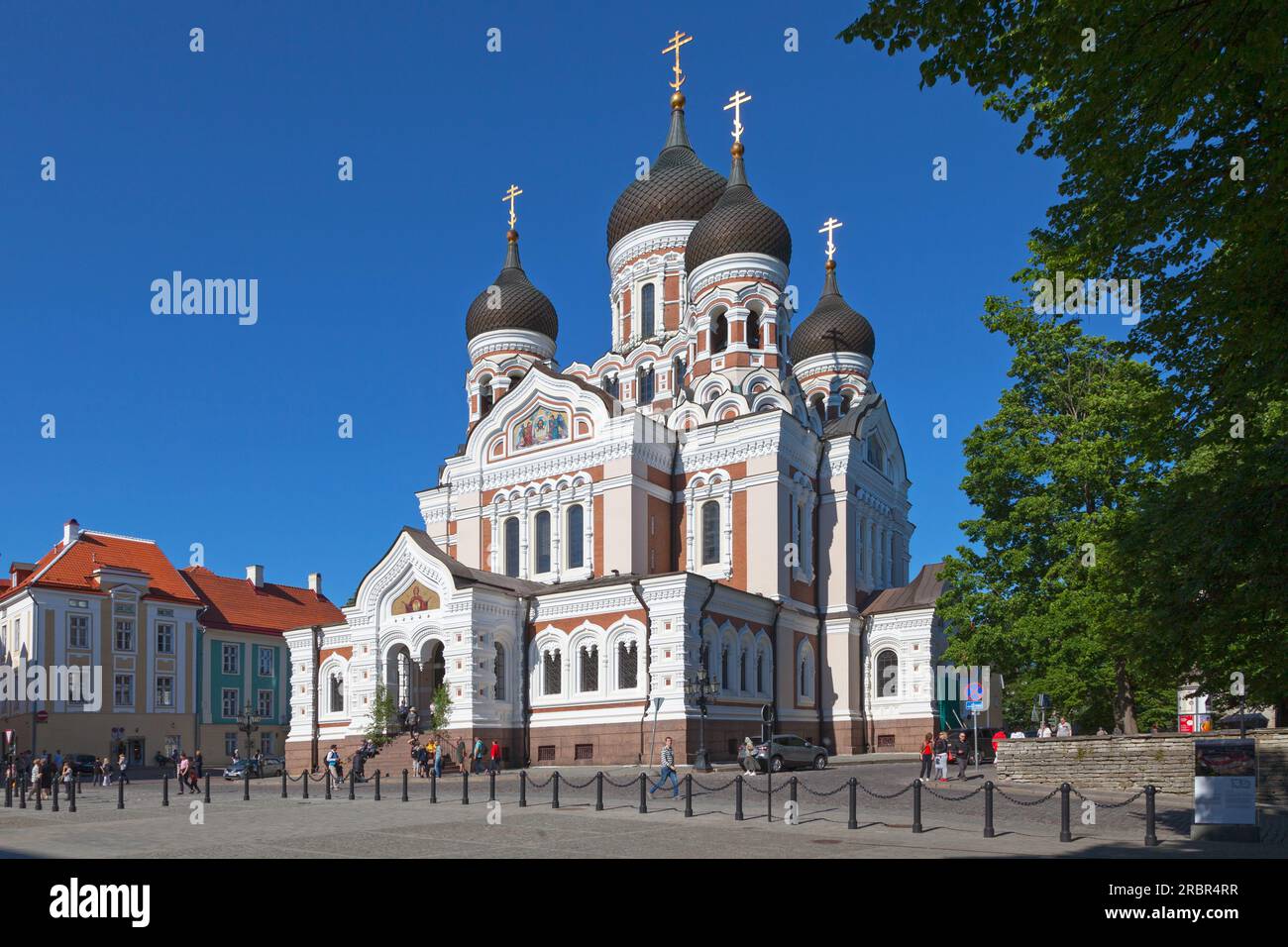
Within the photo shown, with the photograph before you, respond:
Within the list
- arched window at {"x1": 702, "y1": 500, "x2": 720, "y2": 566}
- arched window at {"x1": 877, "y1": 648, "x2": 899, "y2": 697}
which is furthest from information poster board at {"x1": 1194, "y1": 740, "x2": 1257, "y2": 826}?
arched window at {"x1": 877, "y1": 648, "x2": 899, "y2": 697}

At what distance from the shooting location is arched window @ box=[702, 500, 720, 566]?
4516 cm

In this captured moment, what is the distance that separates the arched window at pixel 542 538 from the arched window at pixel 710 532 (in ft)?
20.3

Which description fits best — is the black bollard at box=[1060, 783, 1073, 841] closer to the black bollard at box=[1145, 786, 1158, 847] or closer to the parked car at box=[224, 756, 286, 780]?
the black bollard at box=[1145, 786, 1158, 847]

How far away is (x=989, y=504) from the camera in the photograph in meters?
29.2

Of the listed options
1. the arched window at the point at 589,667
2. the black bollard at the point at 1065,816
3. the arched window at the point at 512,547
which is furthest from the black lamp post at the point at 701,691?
the black bollard at the point at 1065,816

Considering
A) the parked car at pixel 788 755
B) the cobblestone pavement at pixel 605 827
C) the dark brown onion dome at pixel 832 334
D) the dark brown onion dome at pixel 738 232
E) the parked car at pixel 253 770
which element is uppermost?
the dark brown onion dome at pixel 738 232

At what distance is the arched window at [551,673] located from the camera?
40.6 metres

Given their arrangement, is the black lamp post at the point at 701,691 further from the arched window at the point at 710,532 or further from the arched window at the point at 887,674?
the arched window at the point at 887,674

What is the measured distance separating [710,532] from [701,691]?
11240mm

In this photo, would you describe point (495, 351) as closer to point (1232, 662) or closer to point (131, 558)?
point (131, 558)

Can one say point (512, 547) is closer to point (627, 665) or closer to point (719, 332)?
point (627, 665)

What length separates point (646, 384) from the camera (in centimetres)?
5256

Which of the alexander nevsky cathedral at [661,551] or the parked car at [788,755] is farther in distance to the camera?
the alexander nevsky cathedral at [661,551]

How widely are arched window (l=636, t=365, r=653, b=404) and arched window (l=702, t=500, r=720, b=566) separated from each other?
835 cm
